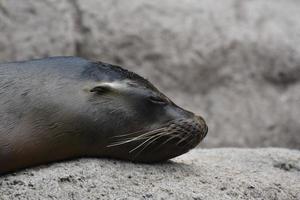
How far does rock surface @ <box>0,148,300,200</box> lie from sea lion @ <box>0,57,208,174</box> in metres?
0.09

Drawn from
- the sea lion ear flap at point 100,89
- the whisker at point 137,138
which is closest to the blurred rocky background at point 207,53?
the sea lion ear flap at point 100,89

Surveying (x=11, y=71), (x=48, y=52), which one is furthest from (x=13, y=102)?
(x=48, y=52)

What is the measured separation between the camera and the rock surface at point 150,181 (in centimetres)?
334

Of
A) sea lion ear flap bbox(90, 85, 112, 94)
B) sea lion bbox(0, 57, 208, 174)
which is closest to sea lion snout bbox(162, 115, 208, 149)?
sea lion bbox(0, 57, 208, 174)

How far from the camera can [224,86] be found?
7.46 meters

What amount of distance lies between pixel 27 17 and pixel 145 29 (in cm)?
129

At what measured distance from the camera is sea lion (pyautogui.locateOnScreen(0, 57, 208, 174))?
11.5 ft

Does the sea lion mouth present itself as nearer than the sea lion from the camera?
No

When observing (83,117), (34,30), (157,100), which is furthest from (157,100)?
(34,30)

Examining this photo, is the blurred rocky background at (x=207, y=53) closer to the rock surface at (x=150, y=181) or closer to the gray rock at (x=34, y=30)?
the gray rock at (x=34, y=30)

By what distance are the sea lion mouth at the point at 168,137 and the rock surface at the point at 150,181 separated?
0.12 m

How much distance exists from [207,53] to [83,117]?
13.0 feet

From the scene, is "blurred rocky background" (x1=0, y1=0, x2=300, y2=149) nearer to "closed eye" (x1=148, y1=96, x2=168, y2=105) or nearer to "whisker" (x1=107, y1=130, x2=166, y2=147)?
"closed eye" (x1=148, y1=96, x2=168, y2=105)

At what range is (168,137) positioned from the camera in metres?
3.78
